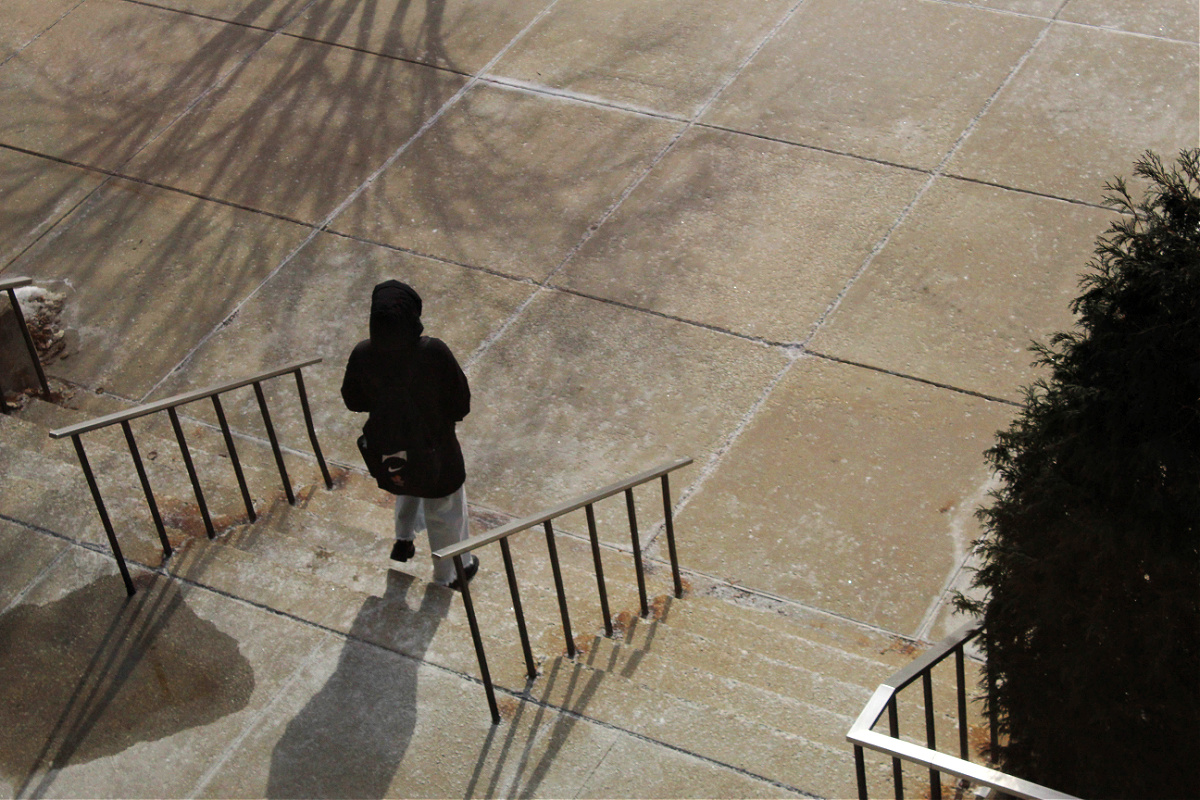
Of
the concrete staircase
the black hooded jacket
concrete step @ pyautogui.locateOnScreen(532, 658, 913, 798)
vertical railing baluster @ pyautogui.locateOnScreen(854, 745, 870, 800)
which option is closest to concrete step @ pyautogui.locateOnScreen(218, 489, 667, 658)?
the concrete staircase

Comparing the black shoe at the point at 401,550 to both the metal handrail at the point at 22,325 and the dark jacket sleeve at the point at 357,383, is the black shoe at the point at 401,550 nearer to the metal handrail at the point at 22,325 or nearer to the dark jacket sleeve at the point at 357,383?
the dark jacket sleeve at the point at 357,383

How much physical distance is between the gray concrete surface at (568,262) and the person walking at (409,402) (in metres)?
0.80

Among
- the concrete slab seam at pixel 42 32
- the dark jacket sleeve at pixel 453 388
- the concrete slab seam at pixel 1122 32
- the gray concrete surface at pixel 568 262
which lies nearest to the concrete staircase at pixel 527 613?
the gray concrete surface at pixel 568 262

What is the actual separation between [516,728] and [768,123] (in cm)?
539

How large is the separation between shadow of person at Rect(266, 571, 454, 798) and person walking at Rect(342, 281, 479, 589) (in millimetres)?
587

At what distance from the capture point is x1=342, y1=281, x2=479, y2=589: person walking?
4891 mm

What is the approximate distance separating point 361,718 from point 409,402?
1.26 metres

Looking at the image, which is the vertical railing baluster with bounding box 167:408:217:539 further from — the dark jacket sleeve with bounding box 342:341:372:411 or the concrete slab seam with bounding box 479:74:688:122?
the concrete slab seam with bounding box 479:74:688:122

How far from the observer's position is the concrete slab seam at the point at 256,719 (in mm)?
4328

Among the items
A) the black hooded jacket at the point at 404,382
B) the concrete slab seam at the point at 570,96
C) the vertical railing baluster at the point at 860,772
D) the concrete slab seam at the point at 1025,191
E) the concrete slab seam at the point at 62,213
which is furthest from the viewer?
the concrete slab seam at the point at 570,96

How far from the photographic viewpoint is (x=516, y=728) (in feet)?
14.6

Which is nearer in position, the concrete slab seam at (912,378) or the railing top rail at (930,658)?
the railing top rail at (930,658)

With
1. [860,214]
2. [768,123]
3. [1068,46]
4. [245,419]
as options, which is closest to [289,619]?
[245,419]

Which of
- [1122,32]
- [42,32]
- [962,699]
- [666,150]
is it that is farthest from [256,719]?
[1122,32]
